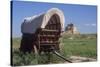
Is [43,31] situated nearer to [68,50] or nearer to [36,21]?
[36,21]

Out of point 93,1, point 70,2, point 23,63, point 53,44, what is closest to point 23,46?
point 23,63

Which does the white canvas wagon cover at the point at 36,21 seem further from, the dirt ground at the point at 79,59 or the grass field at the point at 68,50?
the dirt ground at the point at 79,59

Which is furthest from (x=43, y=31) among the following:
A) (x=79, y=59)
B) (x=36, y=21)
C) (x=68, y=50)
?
(x=79, y=59)

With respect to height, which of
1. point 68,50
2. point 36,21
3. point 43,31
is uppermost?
point 36,21

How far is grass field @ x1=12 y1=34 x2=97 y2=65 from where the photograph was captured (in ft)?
8.29

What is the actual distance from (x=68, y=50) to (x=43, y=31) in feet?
1.33

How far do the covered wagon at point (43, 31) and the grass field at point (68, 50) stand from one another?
70 millimetres

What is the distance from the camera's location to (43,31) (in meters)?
2.66

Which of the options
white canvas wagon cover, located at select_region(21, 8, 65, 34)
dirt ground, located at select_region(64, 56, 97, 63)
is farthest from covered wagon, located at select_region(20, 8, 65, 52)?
dirt ground, located at select_region(64, 56, 97, 63)

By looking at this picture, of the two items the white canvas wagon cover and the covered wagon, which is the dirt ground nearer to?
the covered wagon

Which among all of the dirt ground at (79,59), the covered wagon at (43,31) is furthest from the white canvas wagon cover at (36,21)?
the dirt ground at (79,59)
